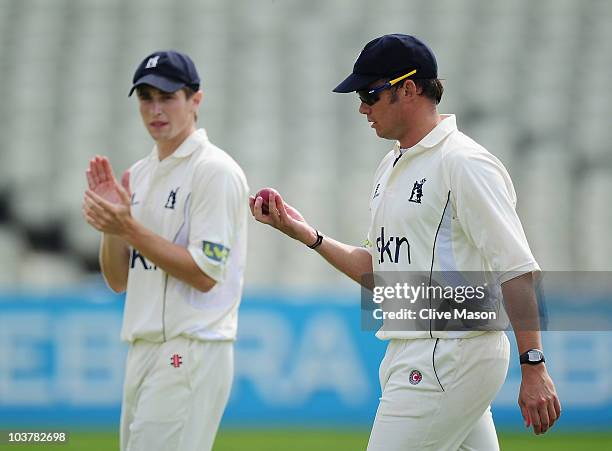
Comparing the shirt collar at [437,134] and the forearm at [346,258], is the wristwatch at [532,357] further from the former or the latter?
the forearm at [346,258]

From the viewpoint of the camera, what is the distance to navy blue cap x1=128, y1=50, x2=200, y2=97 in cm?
480

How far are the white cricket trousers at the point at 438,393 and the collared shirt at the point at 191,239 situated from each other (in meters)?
1.11

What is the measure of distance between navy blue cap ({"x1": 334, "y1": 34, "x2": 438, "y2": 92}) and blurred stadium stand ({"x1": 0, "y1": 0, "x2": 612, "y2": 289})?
733 centimetres

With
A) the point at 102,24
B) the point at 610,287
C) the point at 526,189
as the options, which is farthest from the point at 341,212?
the point at 102,24

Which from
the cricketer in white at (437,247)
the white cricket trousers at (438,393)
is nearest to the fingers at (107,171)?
the cricketer in white at (437,247)

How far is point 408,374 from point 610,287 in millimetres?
6579

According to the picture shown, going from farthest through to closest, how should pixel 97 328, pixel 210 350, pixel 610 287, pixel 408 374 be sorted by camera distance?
pixel 610 287
pixel 97 328
pixel 210 350
pixel 408 374

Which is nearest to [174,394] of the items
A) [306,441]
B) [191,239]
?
[191,239]

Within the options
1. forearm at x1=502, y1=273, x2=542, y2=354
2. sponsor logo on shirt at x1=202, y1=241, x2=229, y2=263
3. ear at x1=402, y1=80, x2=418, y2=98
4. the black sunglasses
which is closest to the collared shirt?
sponsor logo on shirt at x1=202, y1=241, x2=229, y2=263

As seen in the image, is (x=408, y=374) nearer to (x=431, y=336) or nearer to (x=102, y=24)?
(x=431, y=336)

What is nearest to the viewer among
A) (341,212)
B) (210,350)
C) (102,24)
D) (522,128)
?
(210,350)

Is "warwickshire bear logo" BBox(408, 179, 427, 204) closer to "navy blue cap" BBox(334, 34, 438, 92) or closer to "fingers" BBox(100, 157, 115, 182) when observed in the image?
"navy blue cap" BBox(334, 34, 438, 92)

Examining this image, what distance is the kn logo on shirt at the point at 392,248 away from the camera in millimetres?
3926

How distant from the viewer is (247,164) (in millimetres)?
12453
